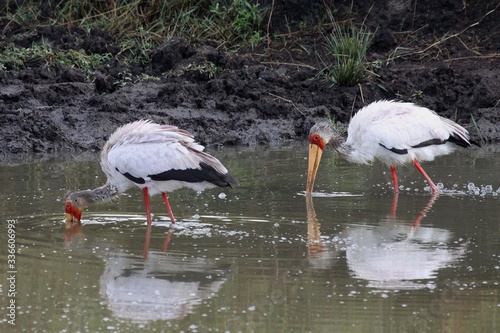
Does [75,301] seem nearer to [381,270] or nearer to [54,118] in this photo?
[381,270]

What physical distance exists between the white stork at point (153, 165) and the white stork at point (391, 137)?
75.2 inches

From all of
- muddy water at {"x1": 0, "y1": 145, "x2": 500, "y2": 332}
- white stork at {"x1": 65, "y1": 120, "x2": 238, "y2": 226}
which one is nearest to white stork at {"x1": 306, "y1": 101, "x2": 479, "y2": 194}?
muddy water at {"x1": 0, "y1": 145, "x2": 500, "y2": 332}

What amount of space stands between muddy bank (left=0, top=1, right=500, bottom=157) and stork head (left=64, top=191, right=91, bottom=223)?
3.30m

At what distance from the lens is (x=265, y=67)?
43.4ft

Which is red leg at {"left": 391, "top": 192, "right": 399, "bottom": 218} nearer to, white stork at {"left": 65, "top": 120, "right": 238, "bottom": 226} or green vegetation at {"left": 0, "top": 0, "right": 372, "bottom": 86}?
white stork at {"left": 65, "top": 120, "right": 238, "bottom": 226}

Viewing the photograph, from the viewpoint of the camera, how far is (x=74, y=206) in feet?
25.9

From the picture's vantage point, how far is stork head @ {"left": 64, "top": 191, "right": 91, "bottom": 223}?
7895 millimetres

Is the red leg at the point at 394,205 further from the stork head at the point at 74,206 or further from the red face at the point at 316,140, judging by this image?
the stork head at the point at 74,206

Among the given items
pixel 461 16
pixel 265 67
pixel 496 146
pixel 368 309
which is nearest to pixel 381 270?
pixel 368 309

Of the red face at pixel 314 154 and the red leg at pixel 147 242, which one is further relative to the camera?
the red face at pixel 314 154

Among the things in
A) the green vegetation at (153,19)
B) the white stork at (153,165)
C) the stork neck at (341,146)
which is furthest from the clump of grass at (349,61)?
the white stork at (153,165)

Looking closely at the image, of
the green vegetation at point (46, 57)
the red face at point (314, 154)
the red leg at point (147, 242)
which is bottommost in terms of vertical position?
the red leg at point (147, 242)

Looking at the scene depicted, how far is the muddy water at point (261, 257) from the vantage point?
220 inches

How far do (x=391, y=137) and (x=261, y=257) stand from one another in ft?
10.9
